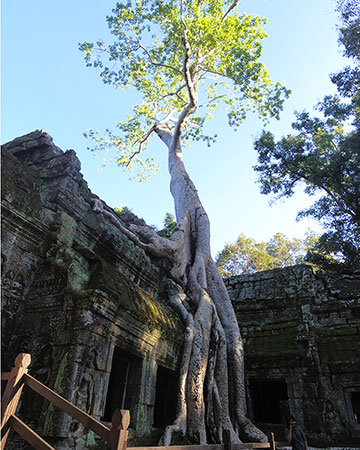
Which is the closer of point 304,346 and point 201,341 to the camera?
point 201,341

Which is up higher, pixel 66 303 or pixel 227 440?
pixel 66 303

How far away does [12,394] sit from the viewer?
198 centimetres

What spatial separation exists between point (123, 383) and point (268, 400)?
5.51 m

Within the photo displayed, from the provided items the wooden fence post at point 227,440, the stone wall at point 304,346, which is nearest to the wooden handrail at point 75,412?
the wooden fence post at point 227,440

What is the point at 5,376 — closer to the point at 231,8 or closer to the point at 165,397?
the point at 165,397

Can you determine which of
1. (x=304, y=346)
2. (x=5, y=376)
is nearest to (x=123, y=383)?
(x=5, y=376)

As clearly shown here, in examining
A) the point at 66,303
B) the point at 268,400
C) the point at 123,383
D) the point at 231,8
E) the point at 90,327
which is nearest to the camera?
the point at 90,327

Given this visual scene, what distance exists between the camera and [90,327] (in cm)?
320

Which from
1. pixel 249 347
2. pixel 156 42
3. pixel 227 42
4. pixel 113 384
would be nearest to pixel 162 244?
pixel 113 384

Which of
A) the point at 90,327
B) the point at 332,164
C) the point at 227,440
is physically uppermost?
the point at 332,164

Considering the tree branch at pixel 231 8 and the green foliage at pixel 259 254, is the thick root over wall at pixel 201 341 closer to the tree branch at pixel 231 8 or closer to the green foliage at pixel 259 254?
the tree branch at pixel 231 8

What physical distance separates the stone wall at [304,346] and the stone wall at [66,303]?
3.51 meters

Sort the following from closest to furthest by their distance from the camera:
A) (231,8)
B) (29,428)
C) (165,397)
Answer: (29,428) → (165,397) → (231,8)

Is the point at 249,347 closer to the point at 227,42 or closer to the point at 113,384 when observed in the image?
the point at 113,384
